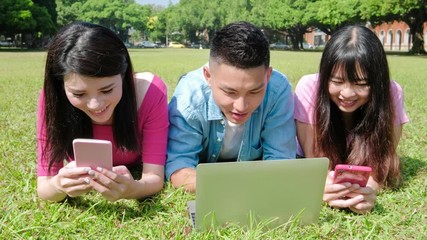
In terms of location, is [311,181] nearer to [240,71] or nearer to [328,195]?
[328,195]

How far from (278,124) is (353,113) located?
0.52 m

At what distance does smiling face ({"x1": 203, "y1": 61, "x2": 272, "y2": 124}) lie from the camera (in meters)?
2.32

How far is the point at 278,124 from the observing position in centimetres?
298

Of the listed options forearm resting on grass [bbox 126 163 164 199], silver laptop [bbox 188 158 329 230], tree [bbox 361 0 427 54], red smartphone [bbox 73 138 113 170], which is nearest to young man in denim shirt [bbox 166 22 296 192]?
forearm resting on grass [bbox 126 163 164 199]

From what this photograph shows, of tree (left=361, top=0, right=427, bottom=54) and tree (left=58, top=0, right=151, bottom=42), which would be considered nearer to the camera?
tree (left=361, top=0, right=427, bottom=54)

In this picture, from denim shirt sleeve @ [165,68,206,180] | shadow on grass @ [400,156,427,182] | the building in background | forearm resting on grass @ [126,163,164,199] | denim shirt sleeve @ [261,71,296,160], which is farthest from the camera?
the building in background

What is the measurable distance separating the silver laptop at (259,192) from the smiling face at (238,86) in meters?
0.43

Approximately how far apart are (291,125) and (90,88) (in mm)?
1327

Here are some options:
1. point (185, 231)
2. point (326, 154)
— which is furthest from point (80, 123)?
point (326, 154)

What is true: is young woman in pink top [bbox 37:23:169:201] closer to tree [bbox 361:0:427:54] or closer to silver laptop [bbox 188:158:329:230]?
silver laptop [bbox 188:158:329:230]

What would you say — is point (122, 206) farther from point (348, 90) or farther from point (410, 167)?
point (410, 167)

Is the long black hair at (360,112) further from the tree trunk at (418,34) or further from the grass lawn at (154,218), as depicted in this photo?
the tree trunk at (418,34)

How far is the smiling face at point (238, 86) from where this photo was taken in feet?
7.61

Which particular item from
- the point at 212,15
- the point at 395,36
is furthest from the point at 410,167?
the point at 212,15
